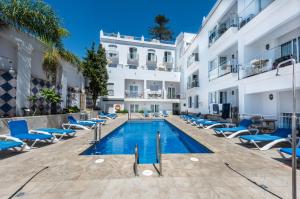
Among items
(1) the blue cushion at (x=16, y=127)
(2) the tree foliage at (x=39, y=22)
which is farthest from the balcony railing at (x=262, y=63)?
(1) the blue cushion at (x=16, y=127)

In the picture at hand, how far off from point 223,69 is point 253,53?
3.88 meters

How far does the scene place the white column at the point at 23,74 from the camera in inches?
404

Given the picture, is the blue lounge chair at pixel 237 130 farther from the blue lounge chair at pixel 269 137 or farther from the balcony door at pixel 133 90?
the balcony door at pixel 133 90

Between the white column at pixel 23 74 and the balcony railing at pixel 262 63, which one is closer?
the white column at pixel 23 74

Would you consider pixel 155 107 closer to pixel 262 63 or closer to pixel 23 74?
pixel 262 63

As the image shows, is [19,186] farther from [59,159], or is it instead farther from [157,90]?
[157,90]

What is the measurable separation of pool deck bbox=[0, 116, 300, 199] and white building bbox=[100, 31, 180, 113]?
24527 millimetres

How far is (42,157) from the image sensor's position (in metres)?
5.52

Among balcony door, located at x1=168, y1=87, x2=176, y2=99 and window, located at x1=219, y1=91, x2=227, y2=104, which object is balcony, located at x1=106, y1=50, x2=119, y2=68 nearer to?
balcony door, located at x1=168, y1=87, x2=176, y2=99

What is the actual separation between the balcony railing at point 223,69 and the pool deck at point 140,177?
940cm

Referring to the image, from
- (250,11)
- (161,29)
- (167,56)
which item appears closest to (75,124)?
(250,11)

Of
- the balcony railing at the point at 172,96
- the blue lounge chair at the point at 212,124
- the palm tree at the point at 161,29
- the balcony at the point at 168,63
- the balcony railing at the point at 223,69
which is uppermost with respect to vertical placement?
the palm tree at the point at 161,29

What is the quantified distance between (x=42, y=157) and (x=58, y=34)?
26.8 ft

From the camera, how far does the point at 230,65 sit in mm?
14375
